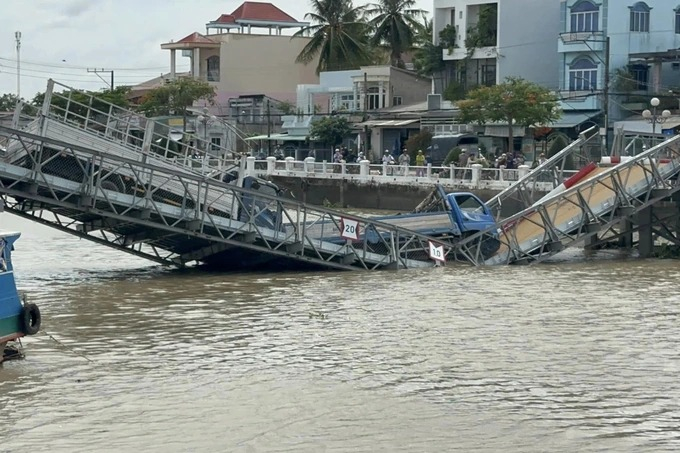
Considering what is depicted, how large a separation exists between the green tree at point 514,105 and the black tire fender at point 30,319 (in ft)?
149

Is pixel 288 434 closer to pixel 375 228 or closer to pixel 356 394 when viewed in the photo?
pixel 356 394

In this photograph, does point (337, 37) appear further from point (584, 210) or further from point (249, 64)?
point (584, 210)

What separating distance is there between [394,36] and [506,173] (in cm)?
4142

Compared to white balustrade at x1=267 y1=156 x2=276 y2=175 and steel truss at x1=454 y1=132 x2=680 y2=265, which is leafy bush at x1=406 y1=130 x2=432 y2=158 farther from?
steel truss at x1=454 y1=132 x2=680 y2=265

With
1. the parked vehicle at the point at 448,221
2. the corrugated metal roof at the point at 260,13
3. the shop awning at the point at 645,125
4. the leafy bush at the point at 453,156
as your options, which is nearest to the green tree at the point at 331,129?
the leafy bush at the point at 453,156

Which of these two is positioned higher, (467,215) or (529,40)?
(529,40)

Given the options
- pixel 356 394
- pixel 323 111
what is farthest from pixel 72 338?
pixel 323 111

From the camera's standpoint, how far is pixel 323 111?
88.1 metres

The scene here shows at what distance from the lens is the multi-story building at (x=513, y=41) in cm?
7212

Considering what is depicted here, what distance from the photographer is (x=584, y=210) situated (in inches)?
1236

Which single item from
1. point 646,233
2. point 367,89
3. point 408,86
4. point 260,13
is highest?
point 260,13

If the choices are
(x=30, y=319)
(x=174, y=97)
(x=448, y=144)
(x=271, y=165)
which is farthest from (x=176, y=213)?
(x=174, y=97)

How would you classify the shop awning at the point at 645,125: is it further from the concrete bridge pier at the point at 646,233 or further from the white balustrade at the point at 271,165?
the concrete bridge pier at the point at 646,233

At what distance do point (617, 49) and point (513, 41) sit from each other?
7.11 m
